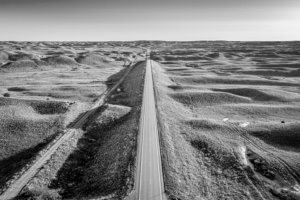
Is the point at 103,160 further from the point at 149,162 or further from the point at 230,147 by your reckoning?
the point at 230,147

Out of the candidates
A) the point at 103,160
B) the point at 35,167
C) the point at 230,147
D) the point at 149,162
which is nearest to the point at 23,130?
the point at 35,167

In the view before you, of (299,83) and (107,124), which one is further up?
(299,83)

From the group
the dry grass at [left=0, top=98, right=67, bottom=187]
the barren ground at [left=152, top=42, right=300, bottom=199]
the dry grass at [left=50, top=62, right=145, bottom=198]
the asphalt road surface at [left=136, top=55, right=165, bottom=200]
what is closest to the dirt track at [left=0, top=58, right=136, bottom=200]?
the dry grass at [left=0, top=98, right=67, bottom=187]

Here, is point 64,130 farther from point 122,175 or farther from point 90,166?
point 122,175

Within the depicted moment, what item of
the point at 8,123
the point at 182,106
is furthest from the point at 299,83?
A: the point at 8,123

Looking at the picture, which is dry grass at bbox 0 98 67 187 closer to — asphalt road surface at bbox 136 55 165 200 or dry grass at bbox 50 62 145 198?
dry grass at bbox 50 62 145 198

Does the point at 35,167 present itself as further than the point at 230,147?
No

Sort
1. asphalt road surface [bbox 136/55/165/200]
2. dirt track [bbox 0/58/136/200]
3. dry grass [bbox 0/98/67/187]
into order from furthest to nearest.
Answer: dry grass [bbox 0/98/67/187]
dirt track [bbox 0/58/136/200]
asphalt road surface [bbox 136/55/165/200]

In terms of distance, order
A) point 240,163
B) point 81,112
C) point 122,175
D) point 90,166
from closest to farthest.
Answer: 1. point 122,175
2. point 240,163
3. point 90,166
4. point 81,112
